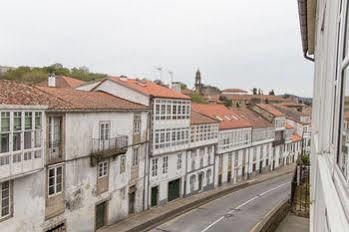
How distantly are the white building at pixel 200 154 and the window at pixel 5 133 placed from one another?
19.3 meters

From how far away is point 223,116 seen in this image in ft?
141

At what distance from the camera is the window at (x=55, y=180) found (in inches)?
696

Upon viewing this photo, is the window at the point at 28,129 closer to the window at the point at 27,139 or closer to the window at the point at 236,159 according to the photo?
the window at the point at 27,139

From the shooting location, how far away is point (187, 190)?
34.2 metres

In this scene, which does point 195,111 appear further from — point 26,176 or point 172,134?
point 26,176

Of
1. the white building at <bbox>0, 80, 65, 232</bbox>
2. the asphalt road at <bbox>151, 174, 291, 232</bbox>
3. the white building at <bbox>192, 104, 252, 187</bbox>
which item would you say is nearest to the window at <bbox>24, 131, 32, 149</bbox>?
the white building at <bbox>0, 80, 65, 232</bbox>

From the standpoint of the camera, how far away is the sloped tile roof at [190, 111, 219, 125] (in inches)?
1345

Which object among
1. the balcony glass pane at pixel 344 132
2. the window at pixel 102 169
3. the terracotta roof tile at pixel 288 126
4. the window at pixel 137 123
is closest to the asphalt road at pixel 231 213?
the window at pixel 102 169

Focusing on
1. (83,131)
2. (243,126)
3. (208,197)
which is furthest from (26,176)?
(243,126)

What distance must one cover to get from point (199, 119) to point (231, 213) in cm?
1000

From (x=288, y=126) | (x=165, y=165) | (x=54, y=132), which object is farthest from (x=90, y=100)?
(x=288, y=126)

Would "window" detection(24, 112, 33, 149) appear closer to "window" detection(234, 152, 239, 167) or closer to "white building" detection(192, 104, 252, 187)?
"white building" detection(192, 104, 252, 187)

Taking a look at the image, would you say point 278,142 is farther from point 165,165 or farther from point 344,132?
point 344,132

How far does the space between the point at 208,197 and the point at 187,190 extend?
1984 millimetres
